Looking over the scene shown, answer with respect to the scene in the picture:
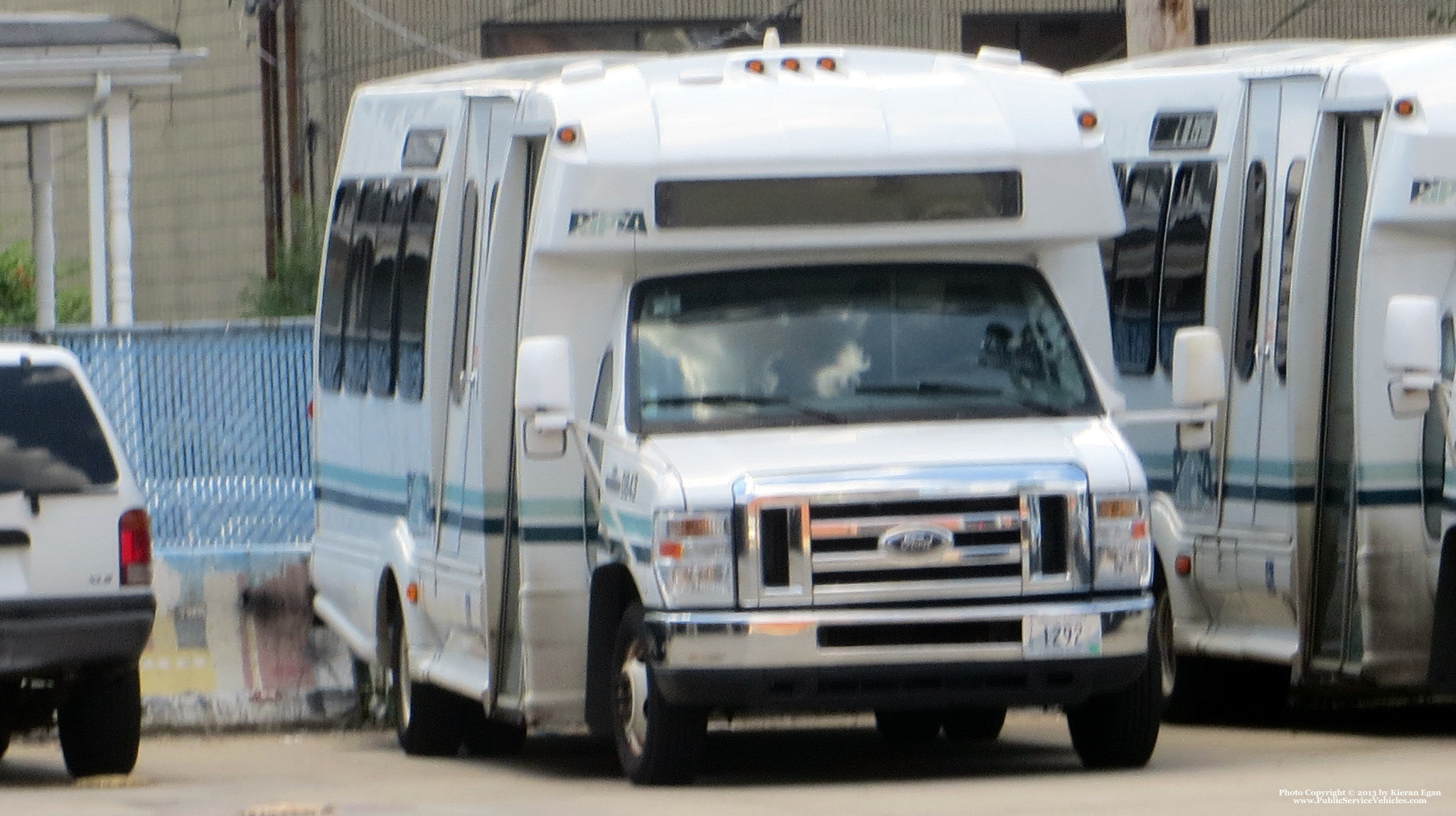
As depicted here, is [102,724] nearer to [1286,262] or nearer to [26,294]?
[1286,262]

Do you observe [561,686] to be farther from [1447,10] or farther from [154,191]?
[154,191]

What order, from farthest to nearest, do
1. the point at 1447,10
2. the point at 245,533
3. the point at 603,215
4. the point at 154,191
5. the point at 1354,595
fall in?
the point at 154,191 → the point at 1447,10 → the point at 245,533 → the point at 1354,595 → the point at 603,215

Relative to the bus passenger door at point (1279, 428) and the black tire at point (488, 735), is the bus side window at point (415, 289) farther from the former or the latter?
the bus passenger door at point (1279, 428)

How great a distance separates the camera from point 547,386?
11.0m

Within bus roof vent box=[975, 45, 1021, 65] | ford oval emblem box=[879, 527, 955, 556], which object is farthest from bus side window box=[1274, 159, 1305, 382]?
ford oval emblem box=[879, 527, 955, 556]

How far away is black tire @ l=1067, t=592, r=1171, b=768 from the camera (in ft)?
36.8

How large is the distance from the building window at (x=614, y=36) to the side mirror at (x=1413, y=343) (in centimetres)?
1609

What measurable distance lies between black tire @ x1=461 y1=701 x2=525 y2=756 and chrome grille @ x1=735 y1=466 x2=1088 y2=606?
358cm

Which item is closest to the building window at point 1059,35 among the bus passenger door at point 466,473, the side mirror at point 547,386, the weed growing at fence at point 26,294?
the weed growing at fence at point 26,294

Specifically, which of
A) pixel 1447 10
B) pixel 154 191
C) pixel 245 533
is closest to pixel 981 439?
pixel 245 533

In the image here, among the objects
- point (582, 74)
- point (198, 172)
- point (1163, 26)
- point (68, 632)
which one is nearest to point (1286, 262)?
point (582, 74)

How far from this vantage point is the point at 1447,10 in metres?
28.0

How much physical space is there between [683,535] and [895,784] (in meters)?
1.36

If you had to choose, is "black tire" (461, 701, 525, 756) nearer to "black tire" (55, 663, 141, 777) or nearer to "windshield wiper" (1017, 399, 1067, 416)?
"black tire" (55, 663, 141, 777)
